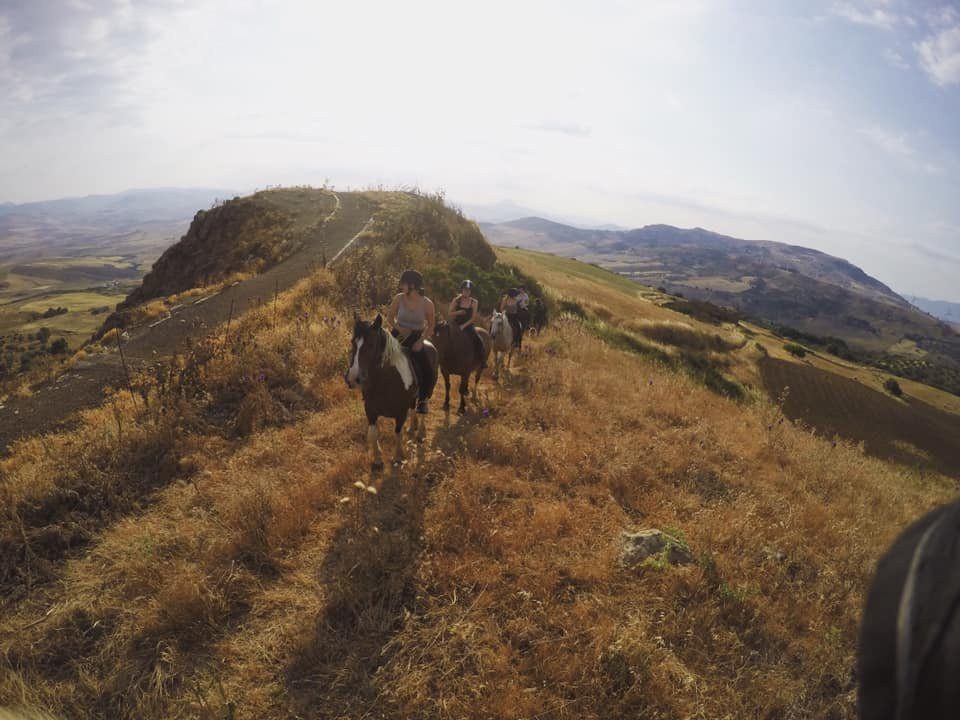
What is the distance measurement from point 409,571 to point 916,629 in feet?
16.6

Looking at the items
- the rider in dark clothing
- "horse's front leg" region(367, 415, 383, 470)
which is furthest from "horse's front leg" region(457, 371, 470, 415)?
"horse's front leg" region(367, 415, 383, 470)

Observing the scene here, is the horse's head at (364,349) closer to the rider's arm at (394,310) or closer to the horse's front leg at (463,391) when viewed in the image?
the rider's arm at (394,310)

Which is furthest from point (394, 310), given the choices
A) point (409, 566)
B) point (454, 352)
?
point (409, 566)

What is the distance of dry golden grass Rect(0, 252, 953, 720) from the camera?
14.0 feet

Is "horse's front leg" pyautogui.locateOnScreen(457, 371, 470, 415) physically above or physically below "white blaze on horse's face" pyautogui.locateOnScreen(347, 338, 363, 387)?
below

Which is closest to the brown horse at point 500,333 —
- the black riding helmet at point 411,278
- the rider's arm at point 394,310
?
the rider's arm at point 394,310

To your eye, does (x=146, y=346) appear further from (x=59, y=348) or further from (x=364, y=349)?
(x=59, y=348)

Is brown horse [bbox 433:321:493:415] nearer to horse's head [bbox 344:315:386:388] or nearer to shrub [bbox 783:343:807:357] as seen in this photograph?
horse's head [bbox 344:315:386:388]

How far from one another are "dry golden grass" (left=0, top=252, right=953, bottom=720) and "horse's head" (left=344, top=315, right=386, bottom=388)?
1.81 metres

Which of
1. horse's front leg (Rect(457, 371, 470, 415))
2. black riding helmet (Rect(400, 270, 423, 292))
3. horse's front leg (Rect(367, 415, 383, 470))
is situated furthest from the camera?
horse's front leg (Rect(457, 371, 470, 415))

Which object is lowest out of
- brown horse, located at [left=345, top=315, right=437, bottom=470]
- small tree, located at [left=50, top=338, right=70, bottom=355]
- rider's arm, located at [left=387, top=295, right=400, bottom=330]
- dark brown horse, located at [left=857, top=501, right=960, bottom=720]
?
small tree, located at [left=50, top=338, right=70, bottom=355]

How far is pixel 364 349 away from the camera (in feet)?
22.4

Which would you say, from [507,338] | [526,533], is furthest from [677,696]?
[507,338]

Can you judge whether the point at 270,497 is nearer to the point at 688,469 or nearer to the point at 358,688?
the point at 358,688
